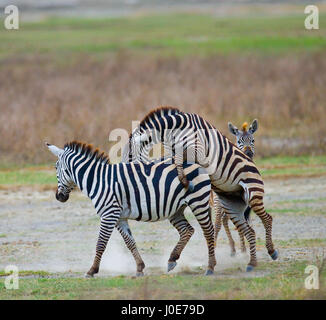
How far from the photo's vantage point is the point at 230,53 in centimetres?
3306

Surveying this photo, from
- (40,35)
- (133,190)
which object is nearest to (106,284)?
(133,190)

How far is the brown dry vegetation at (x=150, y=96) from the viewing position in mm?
18719

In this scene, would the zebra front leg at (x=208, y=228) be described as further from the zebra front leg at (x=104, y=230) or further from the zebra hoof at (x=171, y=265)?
the zebra front leg at (x=104, y=230)

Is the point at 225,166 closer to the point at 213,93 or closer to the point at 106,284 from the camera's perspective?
the point at 106,284

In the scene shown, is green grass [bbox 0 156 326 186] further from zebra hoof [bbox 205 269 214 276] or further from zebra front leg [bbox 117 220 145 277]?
zebra hoof [bbox 205 269 214 276]

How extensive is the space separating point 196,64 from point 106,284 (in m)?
21.5

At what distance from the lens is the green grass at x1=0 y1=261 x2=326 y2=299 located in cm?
774

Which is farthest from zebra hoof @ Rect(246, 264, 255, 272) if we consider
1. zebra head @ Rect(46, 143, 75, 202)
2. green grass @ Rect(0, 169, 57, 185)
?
green grass @ Rect(0, 169, 57, 185)

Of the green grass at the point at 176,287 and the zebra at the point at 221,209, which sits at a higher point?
the zebra at the point at 221,209

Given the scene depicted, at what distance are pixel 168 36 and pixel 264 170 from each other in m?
25.9

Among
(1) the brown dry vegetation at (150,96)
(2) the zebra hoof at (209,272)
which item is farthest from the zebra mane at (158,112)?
(1) the brown dry vegetation at (150,96)

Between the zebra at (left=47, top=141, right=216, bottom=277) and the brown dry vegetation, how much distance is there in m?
8.39

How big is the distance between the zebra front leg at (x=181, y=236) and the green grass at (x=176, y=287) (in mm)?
299

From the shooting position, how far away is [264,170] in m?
16.4
